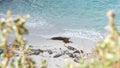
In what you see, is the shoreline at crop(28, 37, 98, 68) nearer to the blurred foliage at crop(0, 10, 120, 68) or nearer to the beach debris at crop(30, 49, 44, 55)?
the beach debris at crop(30, 49, 44, 55)

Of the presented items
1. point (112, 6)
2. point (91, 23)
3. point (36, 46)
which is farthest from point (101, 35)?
point (112, 6)

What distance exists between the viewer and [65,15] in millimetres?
10852

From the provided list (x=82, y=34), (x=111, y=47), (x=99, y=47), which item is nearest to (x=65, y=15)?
(x=82, y=34)

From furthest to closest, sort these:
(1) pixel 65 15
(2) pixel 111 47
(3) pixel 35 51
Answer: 1. (1) pixel 65 15
2. (3) pixel 35 51
3. (2) pixel 111 47

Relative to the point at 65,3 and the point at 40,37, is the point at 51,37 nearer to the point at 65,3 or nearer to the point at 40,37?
the point at 40,37

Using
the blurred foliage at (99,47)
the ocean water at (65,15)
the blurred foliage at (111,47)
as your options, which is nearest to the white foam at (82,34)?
the ocean water at (65,15)

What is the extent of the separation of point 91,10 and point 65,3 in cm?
113

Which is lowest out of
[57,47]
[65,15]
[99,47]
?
[65,15]

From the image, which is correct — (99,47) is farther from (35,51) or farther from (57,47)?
(57,47)

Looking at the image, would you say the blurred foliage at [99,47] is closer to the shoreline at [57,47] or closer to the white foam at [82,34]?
the shoreline at [57,47]

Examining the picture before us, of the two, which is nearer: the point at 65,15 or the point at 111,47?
the point at 111,47

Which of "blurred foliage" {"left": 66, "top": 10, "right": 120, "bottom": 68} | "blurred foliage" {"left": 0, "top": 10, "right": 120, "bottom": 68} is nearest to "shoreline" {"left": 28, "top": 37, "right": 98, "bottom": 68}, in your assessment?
"blurred foliage" {"left": 0, "top": 10, "right": 120, "bottom": 68}

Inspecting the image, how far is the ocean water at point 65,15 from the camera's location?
9.40m

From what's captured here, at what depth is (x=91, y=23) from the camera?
10117 millimetres
